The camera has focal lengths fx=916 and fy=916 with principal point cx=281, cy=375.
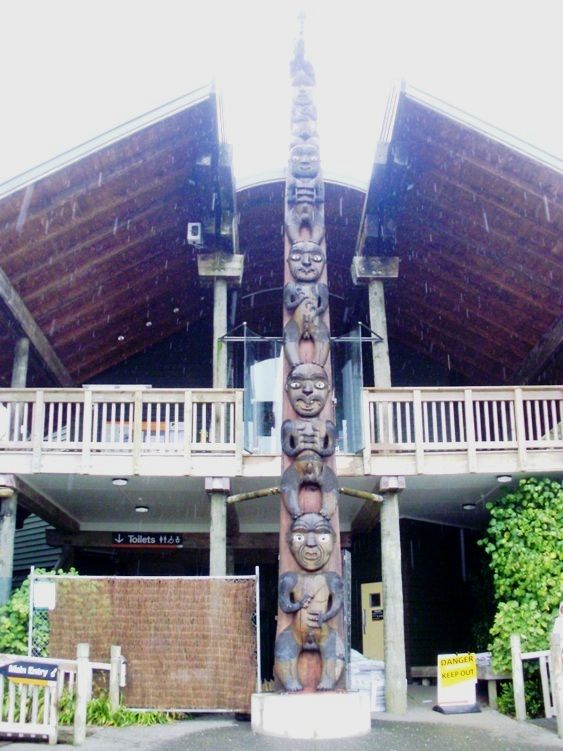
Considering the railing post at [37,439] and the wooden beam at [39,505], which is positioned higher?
the railing post at [37,439]

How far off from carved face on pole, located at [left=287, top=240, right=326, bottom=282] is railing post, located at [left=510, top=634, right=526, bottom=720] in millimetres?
5689

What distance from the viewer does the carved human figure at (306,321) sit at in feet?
39.6

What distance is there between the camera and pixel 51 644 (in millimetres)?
12273

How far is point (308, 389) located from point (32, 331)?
7.06 metres

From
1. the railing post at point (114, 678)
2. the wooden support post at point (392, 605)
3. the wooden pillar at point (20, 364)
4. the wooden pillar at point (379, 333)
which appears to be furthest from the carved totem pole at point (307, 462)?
the wooden pillar at point (20, 364)

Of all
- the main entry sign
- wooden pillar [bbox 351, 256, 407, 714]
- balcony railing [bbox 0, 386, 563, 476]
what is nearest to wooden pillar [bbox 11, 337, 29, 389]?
balcony railing [bbox 0, 386, 563, 476]

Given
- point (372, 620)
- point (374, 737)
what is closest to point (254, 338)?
point (372, 620)

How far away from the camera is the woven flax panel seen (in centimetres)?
1181

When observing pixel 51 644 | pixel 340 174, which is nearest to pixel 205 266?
pixel 340 174

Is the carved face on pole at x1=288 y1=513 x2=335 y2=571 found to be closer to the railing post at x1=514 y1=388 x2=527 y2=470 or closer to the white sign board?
the white sign board

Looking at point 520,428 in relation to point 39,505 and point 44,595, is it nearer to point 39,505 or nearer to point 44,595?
point 44,595

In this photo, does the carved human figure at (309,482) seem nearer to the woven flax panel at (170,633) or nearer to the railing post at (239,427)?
the woven flax panel at (170,633)

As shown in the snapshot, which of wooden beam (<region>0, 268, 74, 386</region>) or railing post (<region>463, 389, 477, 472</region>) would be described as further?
wooden beam (<region>0, 268, 74, 386</region>)

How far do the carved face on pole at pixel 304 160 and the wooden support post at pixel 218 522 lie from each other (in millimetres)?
4766
